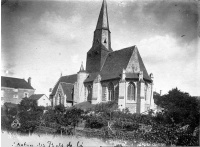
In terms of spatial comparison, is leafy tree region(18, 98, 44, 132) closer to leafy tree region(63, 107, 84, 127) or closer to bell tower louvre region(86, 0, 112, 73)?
leafy tree region(63, 107, 84, 127)

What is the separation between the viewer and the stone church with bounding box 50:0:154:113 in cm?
2453

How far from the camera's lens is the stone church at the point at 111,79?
80.5 ft

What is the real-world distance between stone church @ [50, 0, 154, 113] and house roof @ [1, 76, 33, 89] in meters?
12.6

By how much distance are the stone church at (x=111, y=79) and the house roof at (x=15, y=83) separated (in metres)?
12.6

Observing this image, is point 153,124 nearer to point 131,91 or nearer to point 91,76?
point 131,91

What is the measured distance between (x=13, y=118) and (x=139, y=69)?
57.9ft

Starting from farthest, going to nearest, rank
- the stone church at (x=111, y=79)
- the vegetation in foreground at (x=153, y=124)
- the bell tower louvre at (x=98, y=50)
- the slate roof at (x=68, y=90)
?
the slate roof at (x=68, y=90) → the bell tower louvre at (x=98, y=50) → the stone church at (x=111, y=79) → the vegetation in foreground at (x=153, y=124)

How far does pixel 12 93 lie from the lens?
1140 cm

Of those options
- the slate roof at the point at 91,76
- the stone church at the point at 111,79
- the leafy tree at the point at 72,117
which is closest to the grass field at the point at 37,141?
the leafy tree at the point at 72,117

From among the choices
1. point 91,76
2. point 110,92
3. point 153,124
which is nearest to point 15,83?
point 153,124

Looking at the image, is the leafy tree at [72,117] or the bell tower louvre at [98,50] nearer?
the leafy tree at [72,117]

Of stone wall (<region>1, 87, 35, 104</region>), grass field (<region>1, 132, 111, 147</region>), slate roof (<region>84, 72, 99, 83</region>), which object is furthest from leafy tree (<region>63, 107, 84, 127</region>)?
slate roof (<region>84, 72, 99, 83</region>)

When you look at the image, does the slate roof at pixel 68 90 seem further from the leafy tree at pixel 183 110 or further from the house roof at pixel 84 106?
the leafy tree at pixel 183 110

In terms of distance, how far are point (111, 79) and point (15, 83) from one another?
16128 mm
